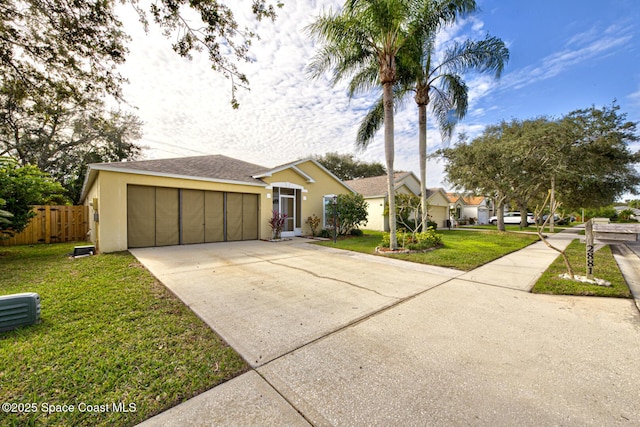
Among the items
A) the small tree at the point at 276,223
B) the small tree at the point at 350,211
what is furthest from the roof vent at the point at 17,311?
the small tree at the point at 350,211

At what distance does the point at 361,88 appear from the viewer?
34.9 ft

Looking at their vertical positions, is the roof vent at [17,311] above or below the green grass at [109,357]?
above

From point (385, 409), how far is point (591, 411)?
5.18 feet

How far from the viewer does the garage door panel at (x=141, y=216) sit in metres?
9.59

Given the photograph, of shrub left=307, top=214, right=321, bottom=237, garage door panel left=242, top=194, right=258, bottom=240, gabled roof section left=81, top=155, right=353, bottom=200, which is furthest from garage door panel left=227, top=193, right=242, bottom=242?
shrub left=307, top=214, right=321, bottom=237

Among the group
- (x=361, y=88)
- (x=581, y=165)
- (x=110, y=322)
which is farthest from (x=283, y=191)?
(x=581, y=165)

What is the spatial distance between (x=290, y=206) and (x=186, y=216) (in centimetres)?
547

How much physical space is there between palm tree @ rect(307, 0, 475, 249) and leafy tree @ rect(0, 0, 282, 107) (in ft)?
13.5

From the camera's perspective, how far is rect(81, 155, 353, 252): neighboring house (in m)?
9.11

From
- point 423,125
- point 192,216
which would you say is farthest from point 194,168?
point 423,125

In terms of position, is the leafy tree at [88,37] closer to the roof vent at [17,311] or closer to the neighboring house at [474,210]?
the roof vent at [17,311]

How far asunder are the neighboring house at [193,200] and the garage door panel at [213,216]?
0.14 feet

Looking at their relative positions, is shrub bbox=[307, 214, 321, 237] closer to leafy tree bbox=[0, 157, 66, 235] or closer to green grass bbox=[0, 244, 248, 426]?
green grass bbox=[0, 244, 248, 426]

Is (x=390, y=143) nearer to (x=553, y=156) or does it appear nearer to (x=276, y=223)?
(x=276, y=223)
